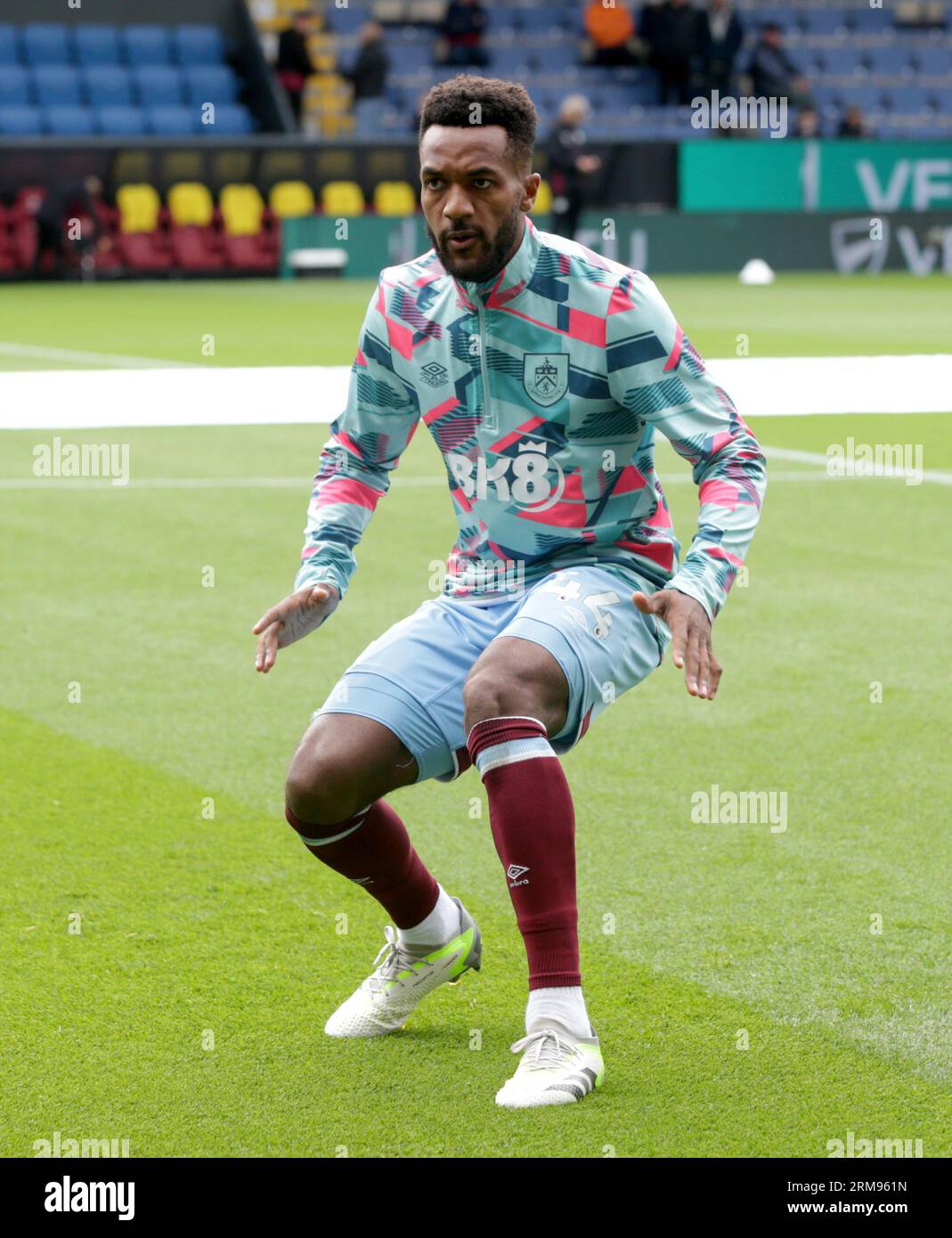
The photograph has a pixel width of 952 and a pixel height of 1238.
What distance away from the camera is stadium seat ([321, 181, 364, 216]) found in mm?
32094

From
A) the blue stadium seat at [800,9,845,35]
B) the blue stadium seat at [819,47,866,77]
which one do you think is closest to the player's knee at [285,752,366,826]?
the blue stadium seat at [819,47,866,77]

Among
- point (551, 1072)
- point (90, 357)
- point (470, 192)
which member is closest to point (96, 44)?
point (90, 357)

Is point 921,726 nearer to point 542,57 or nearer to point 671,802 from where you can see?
point 671,802

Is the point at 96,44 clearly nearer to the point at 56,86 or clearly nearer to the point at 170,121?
the point at 56,86

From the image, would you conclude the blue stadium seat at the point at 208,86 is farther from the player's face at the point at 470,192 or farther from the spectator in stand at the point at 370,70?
the player's face at the point at 470,192

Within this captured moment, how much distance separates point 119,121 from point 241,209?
2.99m

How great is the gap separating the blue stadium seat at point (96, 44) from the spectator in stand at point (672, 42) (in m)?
9.09

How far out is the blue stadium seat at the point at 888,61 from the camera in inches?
1497

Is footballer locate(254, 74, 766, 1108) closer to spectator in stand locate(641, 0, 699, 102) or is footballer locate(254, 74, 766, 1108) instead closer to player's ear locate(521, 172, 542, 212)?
player's ear locate(521, 172, 542, 212)

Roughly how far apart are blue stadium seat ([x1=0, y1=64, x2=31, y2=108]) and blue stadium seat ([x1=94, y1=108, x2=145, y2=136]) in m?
1.17

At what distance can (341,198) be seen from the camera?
1265 inches

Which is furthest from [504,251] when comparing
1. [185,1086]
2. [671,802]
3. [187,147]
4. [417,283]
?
[187,147]
